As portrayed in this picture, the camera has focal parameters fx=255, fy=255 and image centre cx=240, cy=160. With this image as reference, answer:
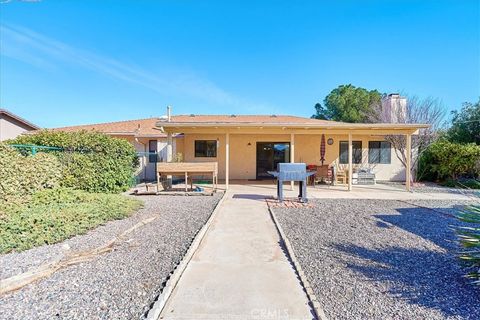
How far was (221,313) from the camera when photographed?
2467 mm

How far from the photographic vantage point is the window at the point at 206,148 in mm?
14450

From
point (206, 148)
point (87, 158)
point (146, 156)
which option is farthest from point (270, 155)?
point (87, 158)

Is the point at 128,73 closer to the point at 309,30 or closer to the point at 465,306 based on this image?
the point at 309,30

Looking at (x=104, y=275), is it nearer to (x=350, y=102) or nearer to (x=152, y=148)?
(x=152, y=148)

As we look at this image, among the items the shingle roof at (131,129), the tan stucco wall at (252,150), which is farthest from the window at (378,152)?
the shingle roof at (131,129)

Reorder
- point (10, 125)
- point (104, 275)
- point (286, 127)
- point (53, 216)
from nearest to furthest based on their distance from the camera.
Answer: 1. point (104, 275)
2. point (53, 216)
3. point (286, 127)
4. point (10, 125)

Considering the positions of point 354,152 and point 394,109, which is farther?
point 394,109

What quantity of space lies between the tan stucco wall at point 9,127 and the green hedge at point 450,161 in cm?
2689

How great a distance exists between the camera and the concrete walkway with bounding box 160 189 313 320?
2.49 m

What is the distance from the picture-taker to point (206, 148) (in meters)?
14.5

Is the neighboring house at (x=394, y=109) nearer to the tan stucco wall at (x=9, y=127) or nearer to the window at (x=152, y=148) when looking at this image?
the window at (x=152, y=148)

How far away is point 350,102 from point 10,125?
29311 millimetres

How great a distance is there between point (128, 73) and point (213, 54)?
19.9 feet

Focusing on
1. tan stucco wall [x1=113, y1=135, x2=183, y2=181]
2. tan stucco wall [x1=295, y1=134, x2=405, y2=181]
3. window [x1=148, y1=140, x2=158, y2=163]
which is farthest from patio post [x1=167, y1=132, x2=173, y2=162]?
tan stucco wall [x1=295, y1=134, x2=405, y2=181]
